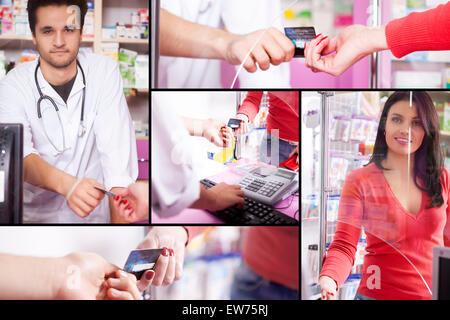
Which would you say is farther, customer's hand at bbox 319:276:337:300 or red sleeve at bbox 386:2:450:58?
customer's hand at bbox 319:276:337:300

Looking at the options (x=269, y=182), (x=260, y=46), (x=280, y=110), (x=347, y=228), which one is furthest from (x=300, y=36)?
(x=347, y=228)

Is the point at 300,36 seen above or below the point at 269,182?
above

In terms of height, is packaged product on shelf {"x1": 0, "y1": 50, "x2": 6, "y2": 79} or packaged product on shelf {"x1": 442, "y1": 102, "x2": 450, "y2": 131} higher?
packaged product on shelf {"x1": 0, "y1": 50, "x2": 6, "y2": 79}

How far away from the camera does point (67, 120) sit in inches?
79.9

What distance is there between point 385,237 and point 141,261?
1164mm

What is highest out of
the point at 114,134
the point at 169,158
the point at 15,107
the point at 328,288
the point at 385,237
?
the point at 15,107

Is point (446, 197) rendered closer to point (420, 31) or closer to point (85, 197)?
point (420, 31)

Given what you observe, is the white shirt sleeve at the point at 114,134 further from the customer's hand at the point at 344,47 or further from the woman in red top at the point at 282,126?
the customer's hand at the point at 344,47

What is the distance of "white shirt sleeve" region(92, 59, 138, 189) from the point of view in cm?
205

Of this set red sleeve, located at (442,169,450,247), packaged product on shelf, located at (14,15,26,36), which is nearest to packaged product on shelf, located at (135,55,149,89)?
packaged product on shelf, located at (14,15,26,36)

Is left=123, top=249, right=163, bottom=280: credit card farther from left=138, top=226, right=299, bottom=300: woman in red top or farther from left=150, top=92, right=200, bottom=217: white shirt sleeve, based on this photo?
left=150, top=92, right=200, bottom=217: white shirt sleeve

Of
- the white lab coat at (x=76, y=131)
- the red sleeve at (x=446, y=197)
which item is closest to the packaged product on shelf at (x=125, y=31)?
the white lab coat at (x=76, y=131)
